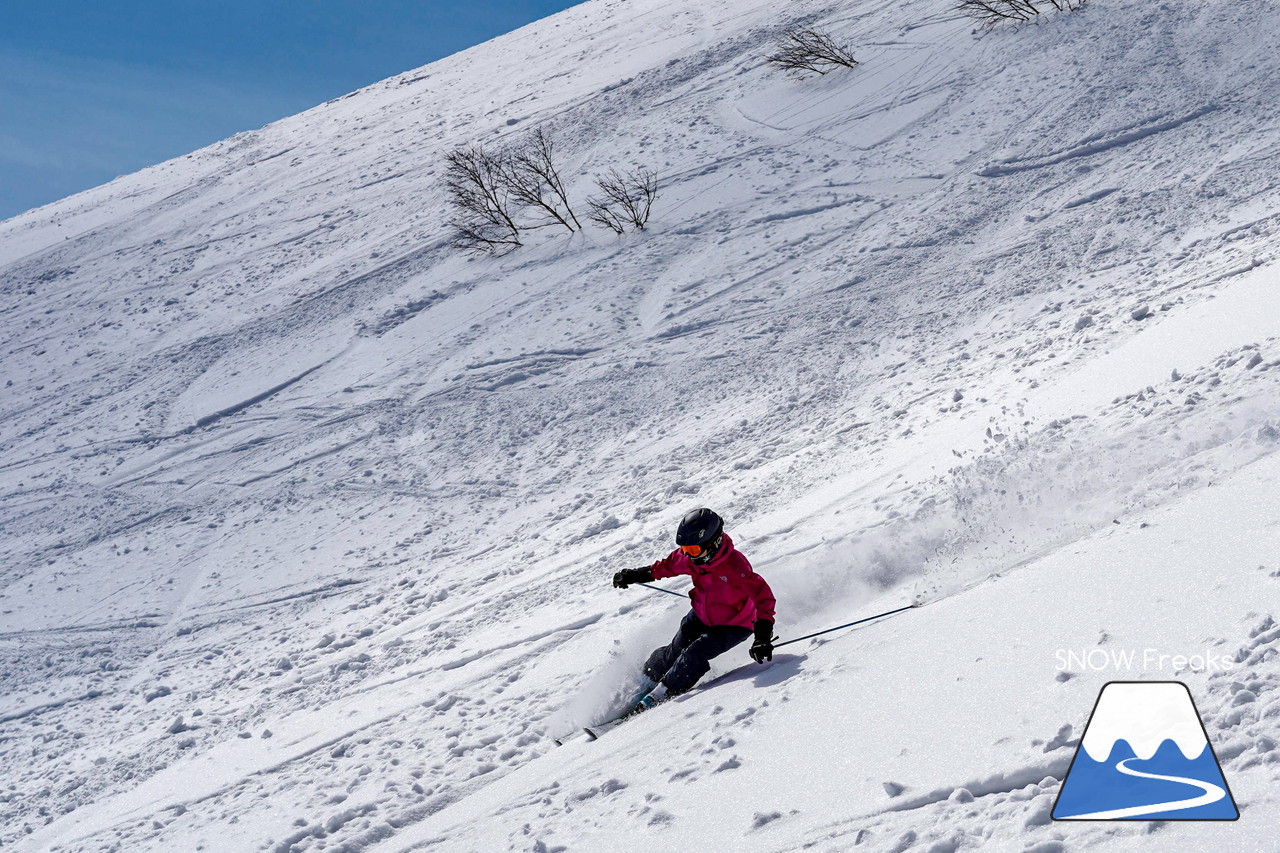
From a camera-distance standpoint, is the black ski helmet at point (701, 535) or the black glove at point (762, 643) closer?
the black glove at point (762, 643)

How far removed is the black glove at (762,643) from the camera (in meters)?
5.01

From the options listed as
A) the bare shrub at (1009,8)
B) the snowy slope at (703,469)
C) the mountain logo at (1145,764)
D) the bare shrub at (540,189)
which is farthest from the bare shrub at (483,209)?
the mountain logo at (1145,764)

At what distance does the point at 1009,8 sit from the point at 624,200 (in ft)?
32.6

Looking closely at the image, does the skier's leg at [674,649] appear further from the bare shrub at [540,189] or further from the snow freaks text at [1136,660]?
the bare shrub at [540,189]

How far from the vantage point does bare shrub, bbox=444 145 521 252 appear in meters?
A: 17.7

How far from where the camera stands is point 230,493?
1204 centimetres

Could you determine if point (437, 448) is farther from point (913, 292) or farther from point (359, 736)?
point (913, 292)

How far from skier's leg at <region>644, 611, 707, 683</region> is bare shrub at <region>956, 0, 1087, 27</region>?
1797 centimetres

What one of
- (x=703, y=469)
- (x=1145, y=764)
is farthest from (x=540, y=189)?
(x=1145, y=764)

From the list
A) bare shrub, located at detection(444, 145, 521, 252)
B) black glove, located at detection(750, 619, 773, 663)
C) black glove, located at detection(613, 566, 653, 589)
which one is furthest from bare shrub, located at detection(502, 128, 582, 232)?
black glove, located at detection(750, 619, 773, 663)

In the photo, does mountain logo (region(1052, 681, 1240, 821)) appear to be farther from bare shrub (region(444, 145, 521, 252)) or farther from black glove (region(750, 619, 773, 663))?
bare shrub (region(444, 145, 521, 252))

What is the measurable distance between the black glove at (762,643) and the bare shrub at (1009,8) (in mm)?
18095

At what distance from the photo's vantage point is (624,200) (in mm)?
17172

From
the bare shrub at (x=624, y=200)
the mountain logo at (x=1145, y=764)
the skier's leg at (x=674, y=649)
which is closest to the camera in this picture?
the mountain logo at (x=1145, y=764)
